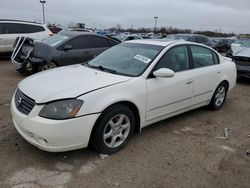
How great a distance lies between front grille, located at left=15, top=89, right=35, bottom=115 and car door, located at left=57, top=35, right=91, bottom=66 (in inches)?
185

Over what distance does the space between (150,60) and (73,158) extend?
71.9 inches

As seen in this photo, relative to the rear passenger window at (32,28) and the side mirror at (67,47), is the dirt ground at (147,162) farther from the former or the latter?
the rear passenger window at (32,28)

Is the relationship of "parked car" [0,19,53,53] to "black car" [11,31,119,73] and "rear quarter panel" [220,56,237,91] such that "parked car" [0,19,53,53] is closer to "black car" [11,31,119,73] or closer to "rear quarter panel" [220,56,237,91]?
"black car" [11,31,119,73]

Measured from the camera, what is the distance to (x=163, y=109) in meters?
4.32

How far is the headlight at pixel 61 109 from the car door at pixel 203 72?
2394mm

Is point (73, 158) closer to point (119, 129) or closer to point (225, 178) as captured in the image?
point (119, 129)

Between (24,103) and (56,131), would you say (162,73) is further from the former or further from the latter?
(24,103)

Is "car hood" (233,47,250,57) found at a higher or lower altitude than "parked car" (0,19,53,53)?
lower

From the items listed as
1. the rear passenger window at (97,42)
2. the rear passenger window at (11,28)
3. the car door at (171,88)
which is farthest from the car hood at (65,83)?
the rear passenger window at (11,28)

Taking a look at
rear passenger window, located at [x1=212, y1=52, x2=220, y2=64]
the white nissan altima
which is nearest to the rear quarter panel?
rear passenger window, located at [x1=212, y1=52, x2=220, y2=64]

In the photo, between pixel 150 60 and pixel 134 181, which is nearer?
pixel 134 181

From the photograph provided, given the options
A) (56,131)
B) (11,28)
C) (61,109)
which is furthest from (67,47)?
(56,131)

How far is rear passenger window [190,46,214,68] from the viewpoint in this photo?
504cm

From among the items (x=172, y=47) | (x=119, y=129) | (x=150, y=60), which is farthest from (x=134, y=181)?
(x=172, y=47)
